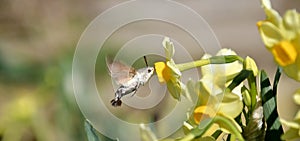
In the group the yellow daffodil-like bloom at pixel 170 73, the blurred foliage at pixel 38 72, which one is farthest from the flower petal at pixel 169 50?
the blurred foliage at pixel 38 72

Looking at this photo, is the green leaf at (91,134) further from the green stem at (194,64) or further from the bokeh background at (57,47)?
the bokeh background at (57,47)

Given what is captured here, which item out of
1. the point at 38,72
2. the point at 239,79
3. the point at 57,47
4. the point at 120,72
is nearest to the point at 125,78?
the point at 120,72

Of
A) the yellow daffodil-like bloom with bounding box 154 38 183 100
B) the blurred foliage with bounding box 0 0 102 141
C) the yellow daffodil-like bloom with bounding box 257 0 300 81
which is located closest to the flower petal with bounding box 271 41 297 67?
the yellow daffodil-like bloom with bounding box 257 0 300 81

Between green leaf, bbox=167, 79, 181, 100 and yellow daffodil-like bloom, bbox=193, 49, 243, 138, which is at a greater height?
green leaf, bbox=167, 79, 181, 100

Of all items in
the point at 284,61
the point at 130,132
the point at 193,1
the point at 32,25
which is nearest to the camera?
the point at 284,61

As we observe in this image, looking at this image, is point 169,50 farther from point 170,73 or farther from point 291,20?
point 291,20

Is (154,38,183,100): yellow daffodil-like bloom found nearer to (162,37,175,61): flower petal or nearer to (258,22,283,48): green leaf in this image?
(162,37,175,61): flower petal

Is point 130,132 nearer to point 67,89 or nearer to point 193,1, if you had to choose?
point 67,89

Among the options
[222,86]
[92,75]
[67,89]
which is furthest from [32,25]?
[222,86]
